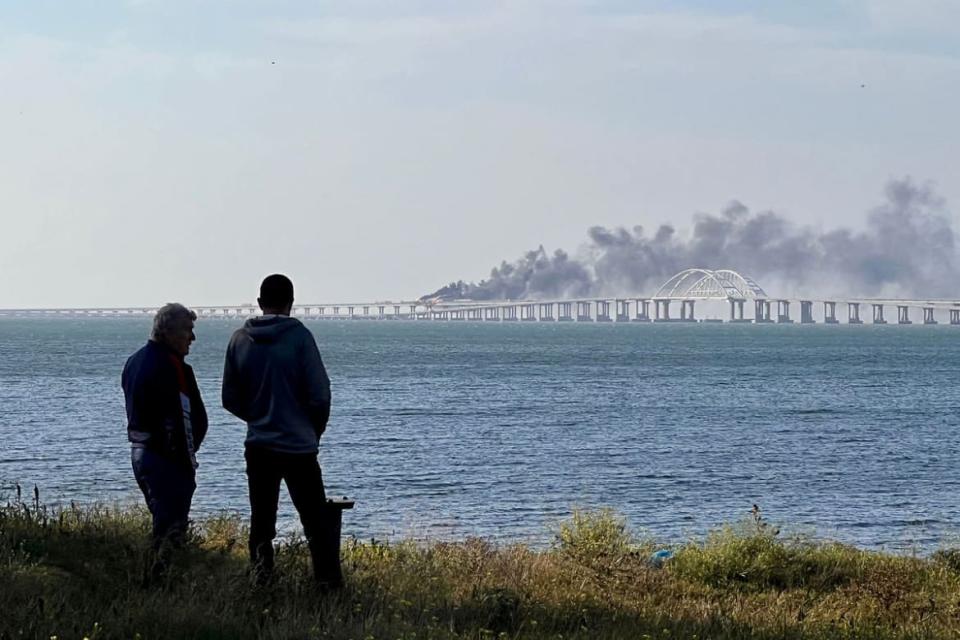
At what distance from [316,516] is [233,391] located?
2.23 ft

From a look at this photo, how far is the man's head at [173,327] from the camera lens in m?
6.43

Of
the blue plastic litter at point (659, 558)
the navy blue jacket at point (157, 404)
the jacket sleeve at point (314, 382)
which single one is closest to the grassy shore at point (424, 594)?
the blue plastic litter at point (659, 558)

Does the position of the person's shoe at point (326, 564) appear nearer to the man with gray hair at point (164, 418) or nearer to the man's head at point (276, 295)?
the man with gray hair at point (164, 418)

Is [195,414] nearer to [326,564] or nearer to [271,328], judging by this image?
[271,328]

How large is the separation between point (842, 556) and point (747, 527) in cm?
75

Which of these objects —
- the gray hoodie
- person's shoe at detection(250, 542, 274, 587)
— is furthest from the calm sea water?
the gray hoodie

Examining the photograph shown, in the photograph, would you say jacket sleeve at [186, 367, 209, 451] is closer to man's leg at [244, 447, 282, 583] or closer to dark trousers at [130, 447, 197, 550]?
dark trousers at [130, 447, 197, 550]

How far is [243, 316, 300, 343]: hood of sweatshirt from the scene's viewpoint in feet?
19.7

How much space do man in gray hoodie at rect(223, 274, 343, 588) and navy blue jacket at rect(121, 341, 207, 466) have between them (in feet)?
1.33

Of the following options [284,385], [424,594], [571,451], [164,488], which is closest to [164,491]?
[164,488]

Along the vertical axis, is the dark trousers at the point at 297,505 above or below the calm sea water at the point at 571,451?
above

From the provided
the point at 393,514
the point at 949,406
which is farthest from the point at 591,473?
the point at 949,406

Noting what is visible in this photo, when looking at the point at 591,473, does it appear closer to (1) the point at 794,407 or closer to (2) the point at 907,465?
(2) the point at 907,465


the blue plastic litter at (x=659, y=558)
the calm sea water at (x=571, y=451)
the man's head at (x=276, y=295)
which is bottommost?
the calm sea water at (x=571, y=451)
